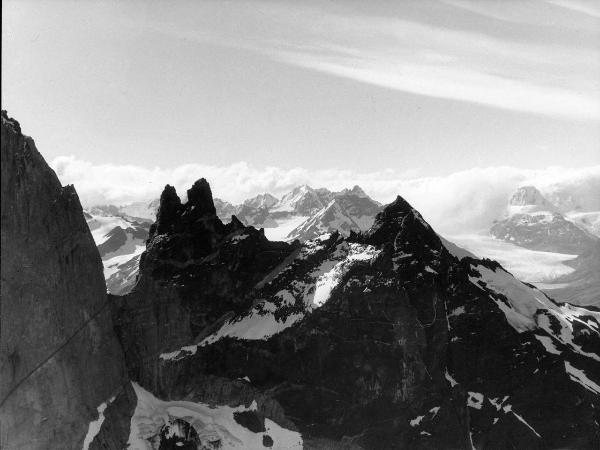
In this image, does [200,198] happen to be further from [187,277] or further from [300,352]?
[300,352]

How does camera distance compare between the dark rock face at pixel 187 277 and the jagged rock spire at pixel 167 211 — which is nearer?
the dark rock face at pixel 187 277

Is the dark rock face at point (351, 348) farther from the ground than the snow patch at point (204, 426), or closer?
farther from the ground

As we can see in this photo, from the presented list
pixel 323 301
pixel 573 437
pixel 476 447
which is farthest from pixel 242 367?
pixel 573 437

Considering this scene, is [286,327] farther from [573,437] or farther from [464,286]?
[573,437]

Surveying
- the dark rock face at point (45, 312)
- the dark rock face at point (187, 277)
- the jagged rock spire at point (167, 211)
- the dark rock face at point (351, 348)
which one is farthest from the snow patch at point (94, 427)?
the jagged rock spire at point (167, 211)

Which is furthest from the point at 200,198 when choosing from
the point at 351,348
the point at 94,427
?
the point at 94,427

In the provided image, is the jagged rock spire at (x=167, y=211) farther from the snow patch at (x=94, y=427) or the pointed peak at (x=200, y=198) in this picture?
the snow patch at (x=94, y=427)
